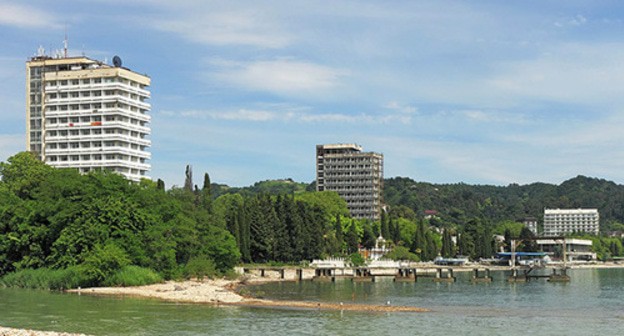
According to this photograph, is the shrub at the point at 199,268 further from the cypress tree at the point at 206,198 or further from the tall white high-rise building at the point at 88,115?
the tall white high-rise building at the point at 88,115

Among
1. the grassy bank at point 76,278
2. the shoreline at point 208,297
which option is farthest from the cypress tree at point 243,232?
the grassy bank at point 76,278

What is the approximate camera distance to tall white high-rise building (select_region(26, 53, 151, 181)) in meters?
169

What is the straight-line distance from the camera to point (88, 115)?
6747 inches

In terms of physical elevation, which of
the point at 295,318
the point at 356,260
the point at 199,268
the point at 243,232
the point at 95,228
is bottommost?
the point at 295,318

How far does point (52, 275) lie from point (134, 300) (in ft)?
57.7

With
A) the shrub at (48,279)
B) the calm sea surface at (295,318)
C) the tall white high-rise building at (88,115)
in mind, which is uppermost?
the tall white high-rise building at (88,115)

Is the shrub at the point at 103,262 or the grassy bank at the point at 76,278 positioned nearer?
the shrub at the point at 103,262

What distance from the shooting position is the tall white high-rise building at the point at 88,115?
6663 inches

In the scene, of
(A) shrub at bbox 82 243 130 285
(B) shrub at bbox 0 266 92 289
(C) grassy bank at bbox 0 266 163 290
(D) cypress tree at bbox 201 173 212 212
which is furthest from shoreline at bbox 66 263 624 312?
(D) cypress tree at bbox 201 173 212 212

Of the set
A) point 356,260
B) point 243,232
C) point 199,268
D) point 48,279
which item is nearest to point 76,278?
point 48,279

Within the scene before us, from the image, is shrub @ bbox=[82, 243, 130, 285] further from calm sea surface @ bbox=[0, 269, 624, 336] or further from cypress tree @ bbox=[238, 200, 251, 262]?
cypress tree @ bbox=[238, 200, 251, 262]

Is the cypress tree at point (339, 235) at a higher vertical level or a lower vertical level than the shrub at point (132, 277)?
higher

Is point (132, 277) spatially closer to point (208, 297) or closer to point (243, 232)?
point (208, 297)

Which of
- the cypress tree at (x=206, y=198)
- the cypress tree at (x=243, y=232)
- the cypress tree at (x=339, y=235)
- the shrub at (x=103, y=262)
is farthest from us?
the cypress tree at (x=339, y=235)
